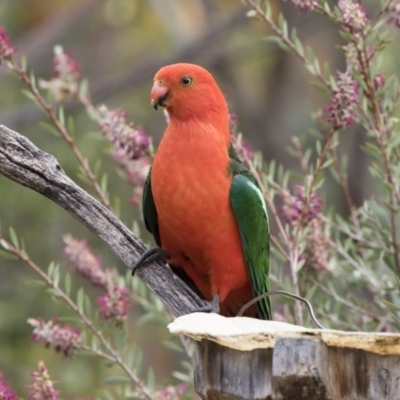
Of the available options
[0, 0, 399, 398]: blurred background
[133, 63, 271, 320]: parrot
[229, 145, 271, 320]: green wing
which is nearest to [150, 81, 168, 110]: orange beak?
[133, 63, 271, 320]: parrot

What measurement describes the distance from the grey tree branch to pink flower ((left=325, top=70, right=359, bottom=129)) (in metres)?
0.76

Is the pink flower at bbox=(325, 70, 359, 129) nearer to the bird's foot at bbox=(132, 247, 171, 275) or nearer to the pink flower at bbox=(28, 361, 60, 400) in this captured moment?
the bird's foot at bbox=(132, 247, 171, 275)

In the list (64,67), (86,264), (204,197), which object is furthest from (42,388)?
(64,67)

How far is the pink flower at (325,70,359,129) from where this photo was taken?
295 centimetres

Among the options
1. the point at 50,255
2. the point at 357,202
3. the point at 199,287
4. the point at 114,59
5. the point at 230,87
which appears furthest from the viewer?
the point at 114,59

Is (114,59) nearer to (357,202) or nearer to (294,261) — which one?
(357,202)

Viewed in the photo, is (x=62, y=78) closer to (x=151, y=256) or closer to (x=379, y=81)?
(x=151, y=256)

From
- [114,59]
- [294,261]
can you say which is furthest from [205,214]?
[114,59]

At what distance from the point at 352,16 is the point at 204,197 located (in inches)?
31.9

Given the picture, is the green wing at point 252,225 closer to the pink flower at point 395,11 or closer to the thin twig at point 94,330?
the thin twig at point 94,330

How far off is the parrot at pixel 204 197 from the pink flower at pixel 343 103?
0.45m

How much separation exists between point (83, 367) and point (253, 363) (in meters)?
5.08

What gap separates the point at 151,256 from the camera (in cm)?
310

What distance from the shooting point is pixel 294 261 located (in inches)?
127
